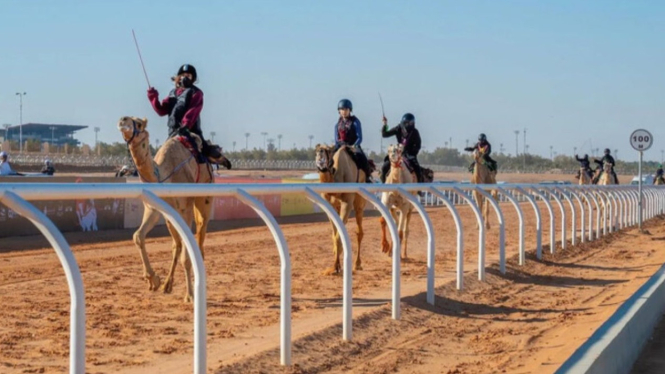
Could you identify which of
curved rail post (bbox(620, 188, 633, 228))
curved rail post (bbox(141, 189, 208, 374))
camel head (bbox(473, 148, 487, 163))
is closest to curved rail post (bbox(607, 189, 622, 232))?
curved rail post (bbox(620, 188, 633, 228))

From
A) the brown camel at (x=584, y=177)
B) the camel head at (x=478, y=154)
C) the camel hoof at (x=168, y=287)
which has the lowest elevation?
the camel hoof at (x=168, y=287)

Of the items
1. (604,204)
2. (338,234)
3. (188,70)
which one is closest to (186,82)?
(188,70)

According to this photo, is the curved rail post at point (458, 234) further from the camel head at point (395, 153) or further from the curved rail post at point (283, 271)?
the camel head at point (395, 153)

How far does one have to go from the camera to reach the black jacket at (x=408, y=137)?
18.2 meters

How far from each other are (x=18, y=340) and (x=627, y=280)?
8884 mm

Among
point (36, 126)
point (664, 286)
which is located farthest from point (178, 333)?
point (36, 126)

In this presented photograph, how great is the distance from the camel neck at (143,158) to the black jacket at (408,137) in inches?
283

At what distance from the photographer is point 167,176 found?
464 inches

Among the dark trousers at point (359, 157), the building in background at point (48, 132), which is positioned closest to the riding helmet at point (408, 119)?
the dark trousers at point (359, 157)

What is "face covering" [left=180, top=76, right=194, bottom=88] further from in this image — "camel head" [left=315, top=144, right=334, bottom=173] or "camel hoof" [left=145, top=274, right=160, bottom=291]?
"camel head" [left=315, top=144, right=334, bottom=173]

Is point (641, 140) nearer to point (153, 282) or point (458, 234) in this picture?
point (458, 234)

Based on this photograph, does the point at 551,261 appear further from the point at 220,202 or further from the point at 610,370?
the point at 220,202

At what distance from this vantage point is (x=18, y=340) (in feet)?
28.3

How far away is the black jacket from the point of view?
18.2 meters
